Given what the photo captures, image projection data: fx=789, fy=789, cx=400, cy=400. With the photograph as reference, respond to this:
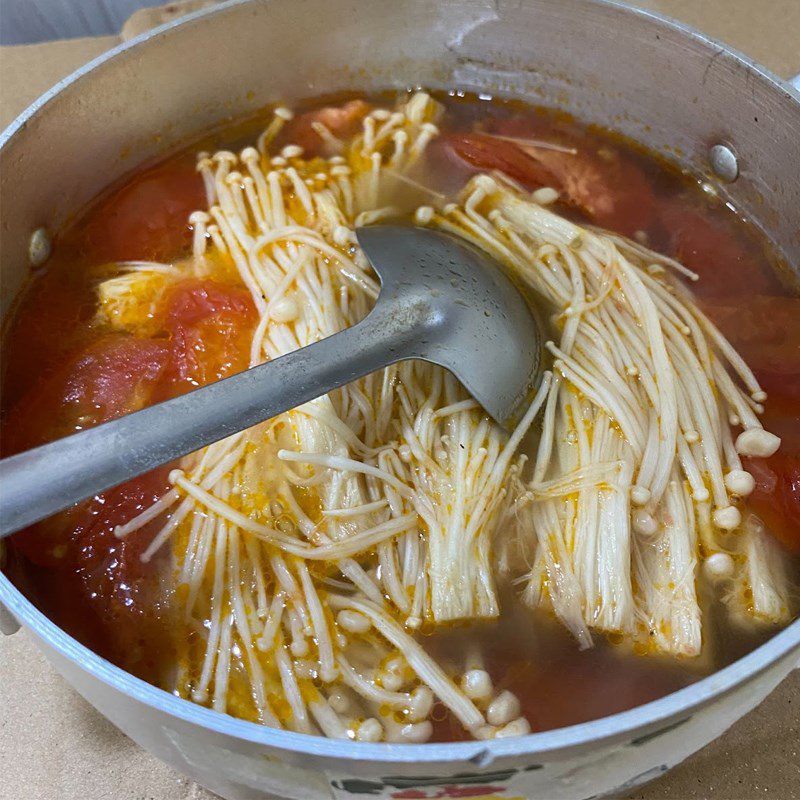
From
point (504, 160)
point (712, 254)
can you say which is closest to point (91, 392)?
point (504, 160)

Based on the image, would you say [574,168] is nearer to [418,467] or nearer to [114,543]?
[418,467]

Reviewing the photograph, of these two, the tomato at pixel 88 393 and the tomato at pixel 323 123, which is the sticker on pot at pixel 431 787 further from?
the tomato at pixel 323 123

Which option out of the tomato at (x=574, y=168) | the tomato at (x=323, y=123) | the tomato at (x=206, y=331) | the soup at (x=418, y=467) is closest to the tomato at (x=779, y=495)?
the soup at (x=418, y=467)

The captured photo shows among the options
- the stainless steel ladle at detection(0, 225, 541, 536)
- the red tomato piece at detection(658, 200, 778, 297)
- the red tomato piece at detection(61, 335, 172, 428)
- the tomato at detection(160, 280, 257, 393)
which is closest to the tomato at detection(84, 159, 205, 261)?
the tomato at detection(160, 280, 257, 393)

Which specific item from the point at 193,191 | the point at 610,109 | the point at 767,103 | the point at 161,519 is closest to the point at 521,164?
the point at 610,109

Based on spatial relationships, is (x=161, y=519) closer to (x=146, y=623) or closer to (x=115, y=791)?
(x=146, y=623)

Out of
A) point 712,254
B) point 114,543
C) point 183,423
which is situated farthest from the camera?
point 712,254
